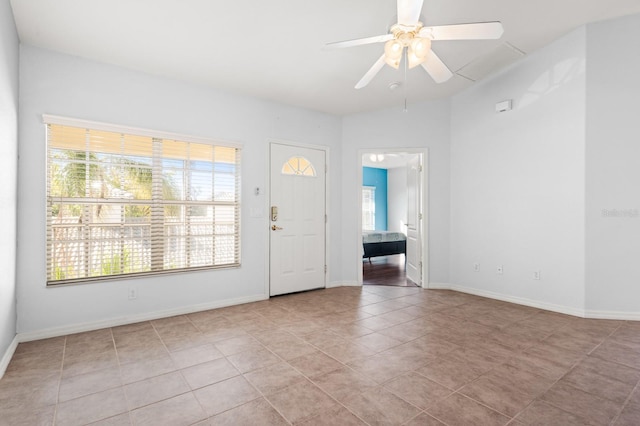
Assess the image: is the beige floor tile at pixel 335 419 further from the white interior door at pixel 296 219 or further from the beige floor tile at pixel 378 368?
the white interior door at pixel 296 219

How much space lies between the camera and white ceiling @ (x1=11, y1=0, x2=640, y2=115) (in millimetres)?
2500

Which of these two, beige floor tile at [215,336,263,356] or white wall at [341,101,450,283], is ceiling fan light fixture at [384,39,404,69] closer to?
beige floor tile at [215,336,263,356]

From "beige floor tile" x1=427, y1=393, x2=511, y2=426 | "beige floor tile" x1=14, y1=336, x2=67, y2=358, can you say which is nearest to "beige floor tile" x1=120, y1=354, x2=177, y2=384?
"beige floor tile" x1=14, y1=336, x2=67, y2=358

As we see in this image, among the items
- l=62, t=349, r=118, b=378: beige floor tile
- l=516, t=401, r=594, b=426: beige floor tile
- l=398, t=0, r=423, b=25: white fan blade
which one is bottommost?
l=62, t=349, r=118, b=378: beige floor tile

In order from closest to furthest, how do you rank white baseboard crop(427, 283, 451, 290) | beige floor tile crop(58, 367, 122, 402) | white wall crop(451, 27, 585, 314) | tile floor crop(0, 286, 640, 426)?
tile floor crop(0, 286, 640, 426) → beige floor tile crop(58, 367, 122, 402) → white wall crop(451, 27, 585, 314) → white baseboard crop(427, 283, 451, 290)

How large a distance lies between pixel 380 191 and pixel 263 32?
754 cm

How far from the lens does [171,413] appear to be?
182 cm

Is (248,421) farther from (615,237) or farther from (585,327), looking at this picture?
(615,237)

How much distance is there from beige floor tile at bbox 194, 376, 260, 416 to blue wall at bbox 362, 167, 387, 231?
8.05 metres

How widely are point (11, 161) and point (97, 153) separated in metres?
0.71

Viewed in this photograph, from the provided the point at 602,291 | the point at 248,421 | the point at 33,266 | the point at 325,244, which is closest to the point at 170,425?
the point at 248,421

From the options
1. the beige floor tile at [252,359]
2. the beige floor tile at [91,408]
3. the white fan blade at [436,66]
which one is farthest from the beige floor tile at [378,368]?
the white fan blade at [436,66]

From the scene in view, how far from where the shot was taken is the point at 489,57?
3.62 metres

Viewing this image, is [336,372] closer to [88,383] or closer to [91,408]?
[91,408]
